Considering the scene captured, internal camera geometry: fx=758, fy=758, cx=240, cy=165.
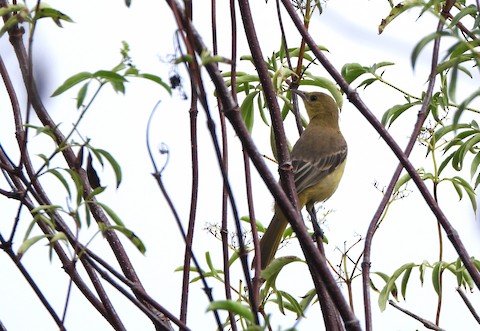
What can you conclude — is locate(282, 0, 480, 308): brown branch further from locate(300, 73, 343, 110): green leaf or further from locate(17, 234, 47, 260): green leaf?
locate(17, 234, 47, 260): green leaf

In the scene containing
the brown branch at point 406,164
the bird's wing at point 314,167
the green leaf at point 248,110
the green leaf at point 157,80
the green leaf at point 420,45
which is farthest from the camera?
the bird's wing at point 314,167

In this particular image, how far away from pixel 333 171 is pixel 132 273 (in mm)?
3171

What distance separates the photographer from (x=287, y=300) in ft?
9.23

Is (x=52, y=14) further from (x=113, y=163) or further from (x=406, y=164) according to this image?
(x=406, y=164)

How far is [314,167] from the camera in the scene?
5430 mm

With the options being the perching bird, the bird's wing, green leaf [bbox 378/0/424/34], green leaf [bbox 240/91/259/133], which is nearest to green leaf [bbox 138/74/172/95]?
green leaf [bbox 378/0/424/34]

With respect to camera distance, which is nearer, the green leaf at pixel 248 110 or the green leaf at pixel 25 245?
the green leaf at pixel 25 245

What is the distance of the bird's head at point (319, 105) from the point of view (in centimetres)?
601

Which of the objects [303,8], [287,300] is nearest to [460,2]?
[303,8]

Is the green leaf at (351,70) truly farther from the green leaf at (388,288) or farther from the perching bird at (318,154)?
the perching bird at (318,154)

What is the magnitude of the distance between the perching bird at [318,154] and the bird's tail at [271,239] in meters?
1.06

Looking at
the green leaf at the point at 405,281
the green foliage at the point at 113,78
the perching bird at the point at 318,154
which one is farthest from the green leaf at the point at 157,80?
the perching bird at the point at 318,154

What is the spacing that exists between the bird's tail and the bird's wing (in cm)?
119

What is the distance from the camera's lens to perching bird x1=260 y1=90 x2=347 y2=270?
5.29m
